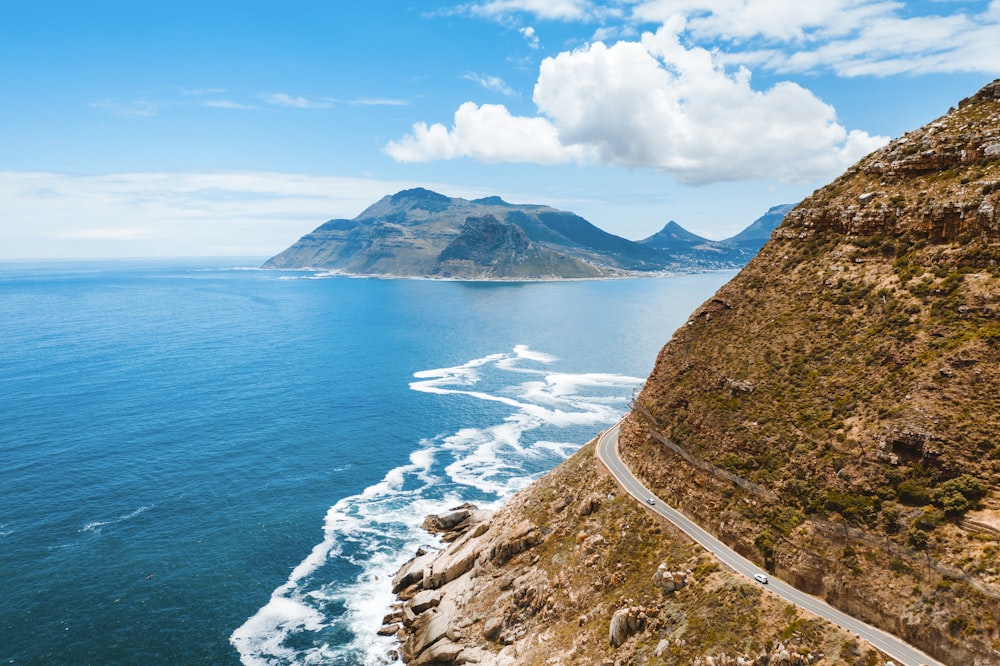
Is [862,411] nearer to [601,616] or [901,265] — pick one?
[901,265]

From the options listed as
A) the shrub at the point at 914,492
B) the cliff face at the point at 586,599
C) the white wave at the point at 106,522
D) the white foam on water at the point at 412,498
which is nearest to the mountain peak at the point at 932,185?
the shrub at the point at 914,492

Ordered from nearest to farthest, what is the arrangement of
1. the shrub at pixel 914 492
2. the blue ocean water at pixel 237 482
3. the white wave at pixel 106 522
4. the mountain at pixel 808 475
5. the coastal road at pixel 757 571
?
the coastal road at pixel 757 571 < the mountain at pixel 808 475 < the shrub at pixel 914 492 < the blue ocean water at pixel 237 482 < the white wave at pixel 106 522

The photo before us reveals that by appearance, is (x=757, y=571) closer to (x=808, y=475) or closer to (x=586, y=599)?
(x=808, y=475)

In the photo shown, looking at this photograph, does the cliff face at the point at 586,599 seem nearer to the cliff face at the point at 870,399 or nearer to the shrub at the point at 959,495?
the cliff face at the point at 870,399

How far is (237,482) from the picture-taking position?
292 ft

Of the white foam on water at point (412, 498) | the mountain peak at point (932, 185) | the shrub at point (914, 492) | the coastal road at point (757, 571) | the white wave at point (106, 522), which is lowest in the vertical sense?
the white foam on water at point (412, 498)

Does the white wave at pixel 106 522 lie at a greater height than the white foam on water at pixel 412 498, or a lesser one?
greater

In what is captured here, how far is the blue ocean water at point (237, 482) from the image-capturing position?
57719 mm

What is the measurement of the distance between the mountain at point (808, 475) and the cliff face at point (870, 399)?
15 cm

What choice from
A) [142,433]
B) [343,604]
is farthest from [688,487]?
[142,433]

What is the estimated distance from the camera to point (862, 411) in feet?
148

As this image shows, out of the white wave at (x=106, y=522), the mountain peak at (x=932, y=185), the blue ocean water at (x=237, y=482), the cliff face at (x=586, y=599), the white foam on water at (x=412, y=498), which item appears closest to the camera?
the cliff face at (x=586, y=599)

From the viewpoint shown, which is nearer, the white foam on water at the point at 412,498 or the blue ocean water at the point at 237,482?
the white foam on water at the point at 412,498

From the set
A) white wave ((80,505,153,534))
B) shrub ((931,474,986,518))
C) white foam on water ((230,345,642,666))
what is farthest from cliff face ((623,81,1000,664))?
white wave ((80,505,153,534))
